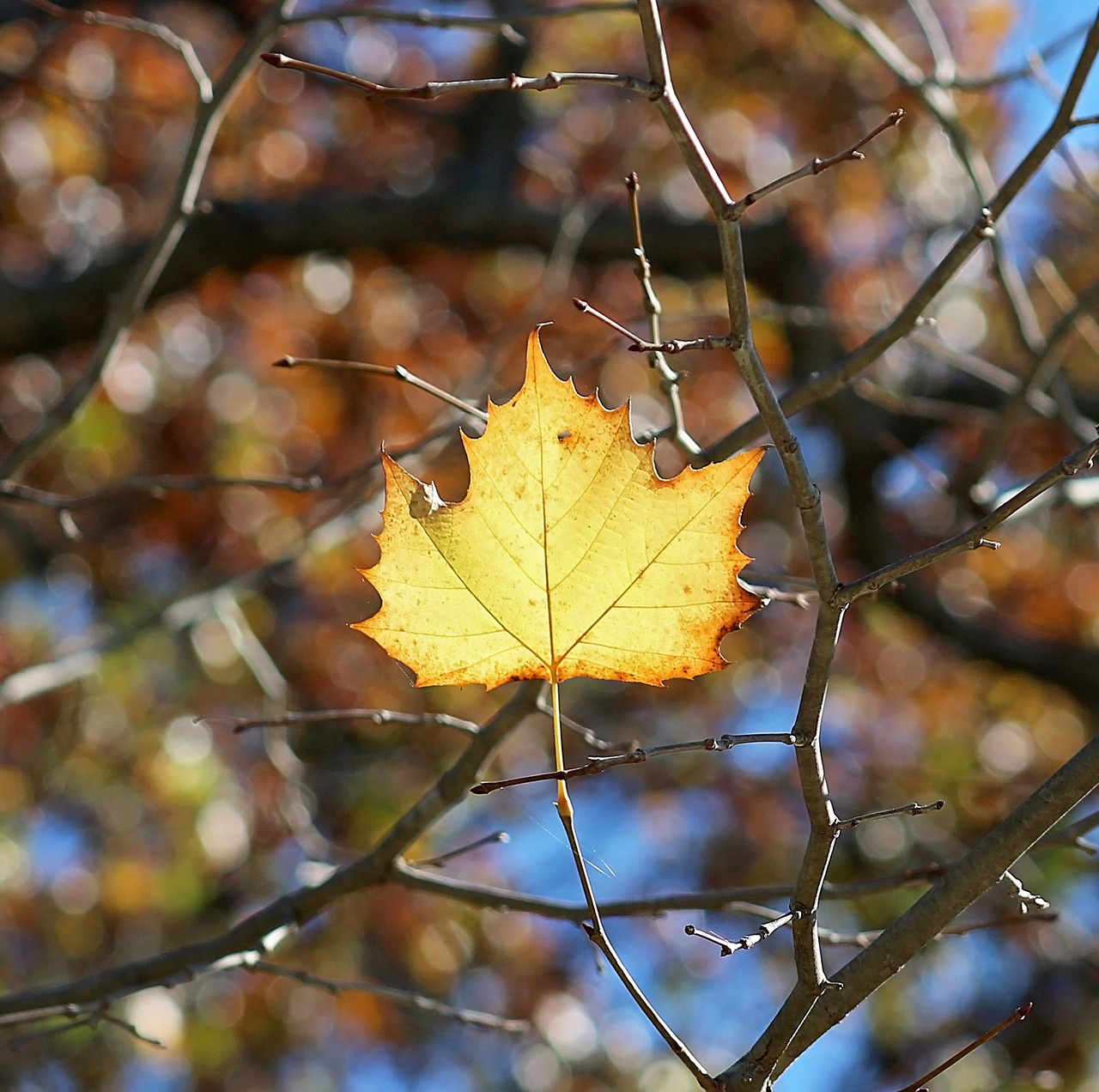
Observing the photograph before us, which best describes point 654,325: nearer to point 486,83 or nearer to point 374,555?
point 486,83

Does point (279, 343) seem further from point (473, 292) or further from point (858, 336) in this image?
point (858, 336)

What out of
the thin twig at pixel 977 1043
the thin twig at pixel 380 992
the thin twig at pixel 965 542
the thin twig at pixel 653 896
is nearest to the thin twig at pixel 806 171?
the thin twig at pixel 965 542

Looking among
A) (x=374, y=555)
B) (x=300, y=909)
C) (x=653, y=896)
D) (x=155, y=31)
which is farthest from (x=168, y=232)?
(x=374, y=555)

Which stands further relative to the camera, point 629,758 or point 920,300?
point 920,300

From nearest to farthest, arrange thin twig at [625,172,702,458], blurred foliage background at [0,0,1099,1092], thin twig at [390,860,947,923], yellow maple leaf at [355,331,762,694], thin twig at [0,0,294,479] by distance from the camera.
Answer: yellow maple leaf at [355,331,762,694] → thin twig at [625,172,702,458] → thin twig at [390,860,947,923] → thin twig at [0,0,294,479] → blurred foliage background at [0,0,1099,1092]

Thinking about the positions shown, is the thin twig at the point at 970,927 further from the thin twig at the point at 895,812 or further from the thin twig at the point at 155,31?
the thin twig at the point at 155,31

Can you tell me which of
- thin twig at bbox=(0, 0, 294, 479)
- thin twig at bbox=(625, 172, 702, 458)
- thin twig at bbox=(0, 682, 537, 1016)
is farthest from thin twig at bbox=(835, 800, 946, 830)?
thin twig at bbox=(0, 0, 294, 479)

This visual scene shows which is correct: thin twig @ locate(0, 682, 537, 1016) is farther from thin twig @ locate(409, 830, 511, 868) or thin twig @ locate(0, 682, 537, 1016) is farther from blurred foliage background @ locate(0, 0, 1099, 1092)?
blurred foliage background @ locate(0, 0, 1099, 1092)
